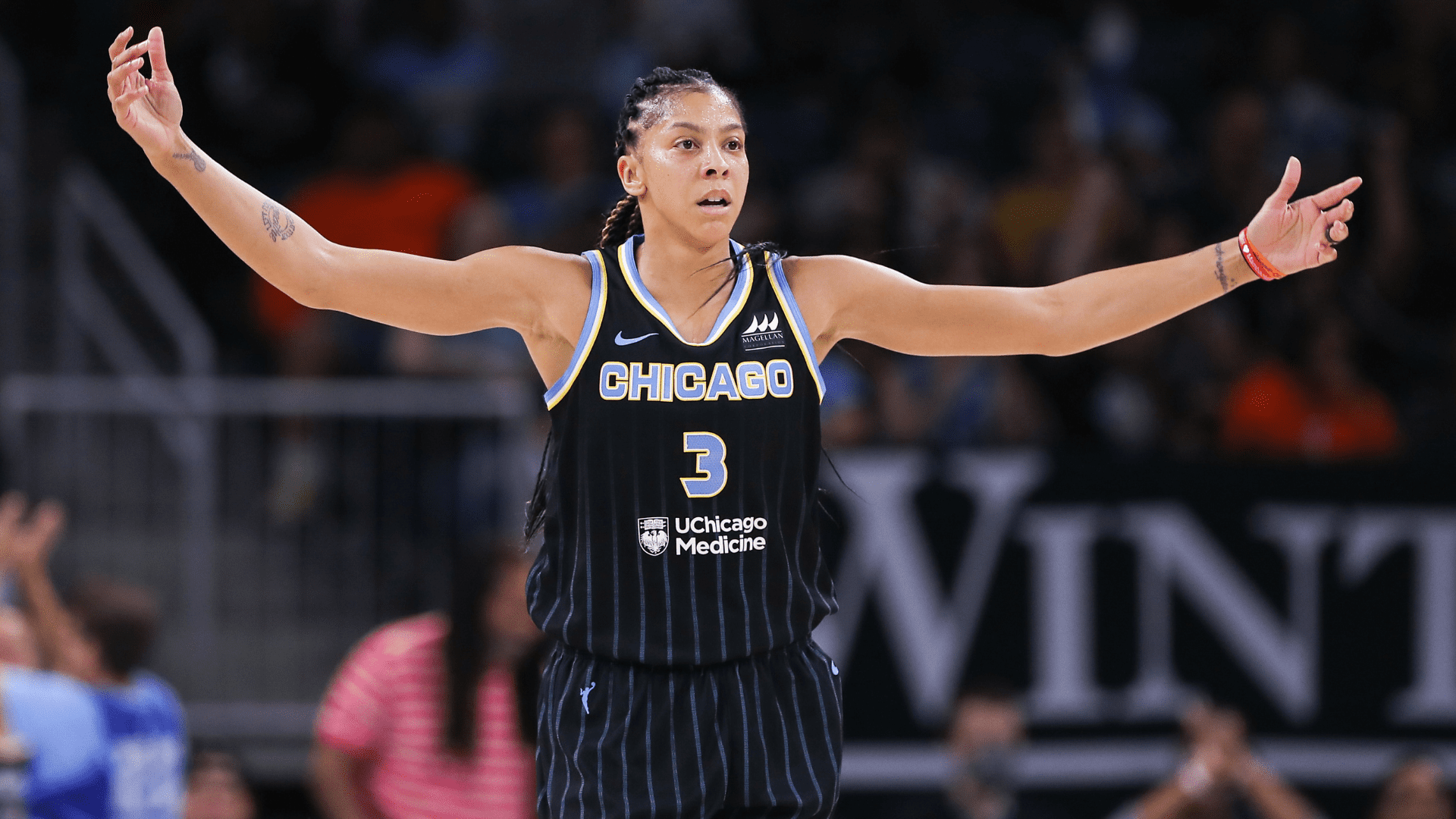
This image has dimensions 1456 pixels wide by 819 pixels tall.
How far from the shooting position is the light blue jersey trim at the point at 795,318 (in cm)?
366

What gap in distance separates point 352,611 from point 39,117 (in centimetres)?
369

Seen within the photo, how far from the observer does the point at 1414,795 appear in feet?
25.8

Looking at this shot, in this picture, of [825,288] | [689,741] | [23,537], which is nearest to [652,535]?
[689,741]

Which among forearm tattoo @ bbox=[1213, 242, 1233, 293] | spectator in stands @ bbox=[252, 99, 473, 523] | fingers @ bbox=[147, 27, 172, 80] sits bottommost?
forearm tattoo @ bbox=[1213, 242, 1233, 293]

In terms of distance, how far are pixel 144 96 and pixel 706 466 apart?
4.38 ft

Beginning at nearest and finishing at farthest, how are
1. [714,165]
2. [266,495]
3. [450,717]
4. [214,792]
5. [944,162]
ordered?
[714,165], [450,717], [214,792], [266,495], [944,162]

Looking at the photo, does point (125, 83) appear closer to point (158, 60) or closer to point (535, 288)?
point (158, 60)

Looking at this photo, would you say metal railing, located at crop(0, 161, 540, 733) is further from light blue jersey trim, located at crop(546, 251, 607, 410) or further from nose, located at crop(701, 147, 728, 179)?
nose, located at crop(701, 147, 728, 179)

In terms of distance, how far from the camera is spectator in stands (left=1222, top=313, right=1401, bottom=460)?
899 cm

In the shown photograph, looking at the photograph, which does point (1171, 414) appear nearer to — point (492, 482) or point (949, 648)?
point (949, 648)

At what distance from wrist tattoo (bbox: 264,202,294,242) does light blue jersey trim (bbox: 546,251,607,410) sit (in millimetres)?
607

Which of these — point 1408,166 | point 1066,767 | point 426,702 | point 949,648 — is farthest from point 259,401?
point 1408,166

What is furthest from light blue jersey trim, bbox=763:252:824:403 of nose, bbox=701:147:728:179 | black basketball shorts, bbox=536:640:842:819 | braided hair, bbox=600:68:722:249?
black basketball shorts, bbox=536:640:842:819

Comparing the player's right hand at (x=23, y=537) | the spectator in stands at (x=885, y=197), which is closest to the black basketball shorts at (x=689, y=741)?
the player's right hand at (x=23, y=537)
